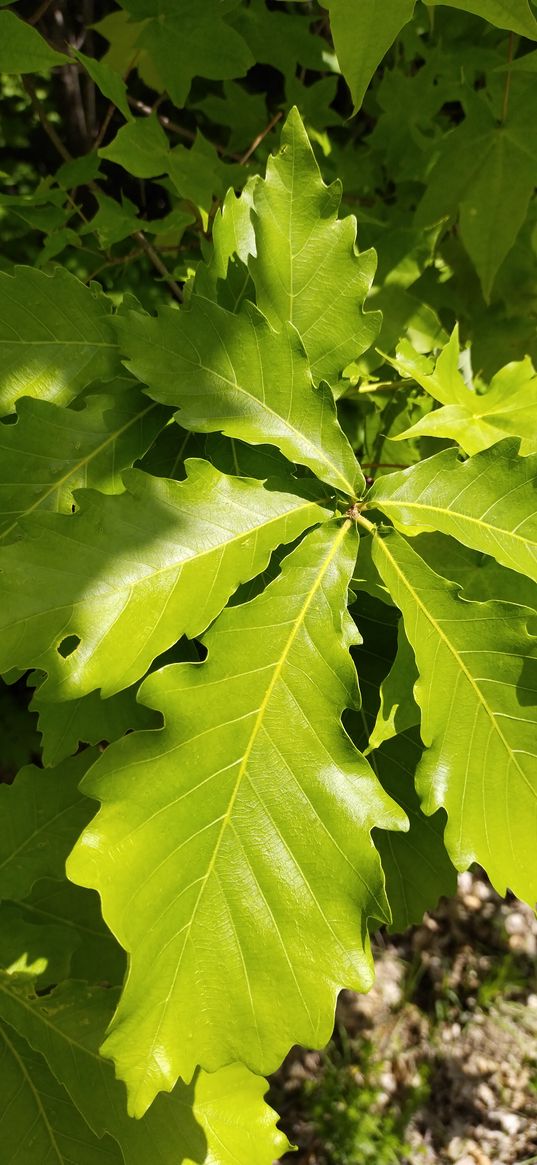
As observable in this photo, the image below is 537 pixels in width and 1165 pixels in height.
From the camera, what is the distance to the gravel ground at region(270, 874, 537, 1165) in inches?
112

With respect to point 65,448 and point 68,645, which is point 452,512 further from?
point 68,645

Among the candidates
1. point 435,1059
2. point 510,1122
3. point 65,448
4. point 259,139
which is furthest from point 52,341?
point 510,1122

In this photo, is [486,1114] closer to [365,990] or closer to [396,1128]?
[396,1128]

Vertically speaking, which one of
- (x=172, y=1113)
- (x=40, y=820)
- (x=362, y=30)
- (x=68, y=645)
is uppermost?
(x=362, y=30)

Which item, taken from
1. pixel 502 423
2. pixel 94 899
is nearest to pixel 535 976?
pixel 94 899

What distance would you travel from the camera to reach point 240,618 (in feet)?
3.24

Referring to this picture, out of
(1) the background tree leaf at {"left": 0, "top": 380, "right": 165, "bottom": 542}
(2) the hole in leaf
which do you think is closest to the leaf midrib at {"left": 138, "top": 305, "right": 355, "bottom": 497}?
(1) the background tree leaf at {"left": 0, "top": 380, "right": 165, "bottom": 542}

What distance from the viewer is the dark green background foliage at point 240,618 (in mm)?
945

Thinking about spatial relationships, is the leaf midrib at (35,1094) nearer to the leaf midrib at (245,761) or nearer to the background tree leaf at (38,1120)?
the background tree leaf at (38,1120)

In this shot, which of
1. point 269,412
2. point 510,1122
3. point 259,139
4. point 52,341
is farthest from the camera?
point 510,1122

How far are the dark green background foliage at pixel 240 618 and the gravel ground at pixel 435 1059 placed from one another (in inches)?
67.8

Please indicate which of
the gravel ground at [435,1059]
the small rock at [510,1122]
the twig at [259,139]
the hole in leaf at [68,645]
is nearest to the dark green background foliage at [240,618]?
the hole in leaf at [68,645]

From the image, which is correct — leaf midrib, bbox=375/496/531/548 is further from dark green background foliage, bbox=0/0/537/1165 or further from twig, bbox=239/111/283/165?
twig, bbox=239/111/283/165

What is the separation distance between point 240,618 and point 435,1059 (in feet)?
8.63
